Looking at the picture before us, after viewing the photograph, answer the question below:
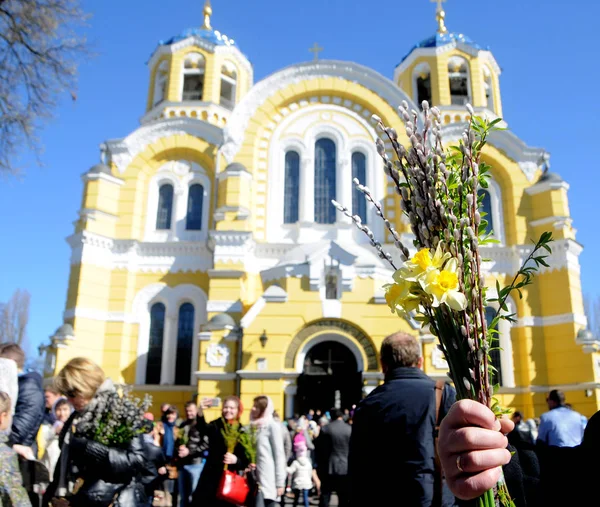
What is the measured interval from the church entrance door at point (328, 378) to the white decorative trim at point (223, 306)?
9.24ft

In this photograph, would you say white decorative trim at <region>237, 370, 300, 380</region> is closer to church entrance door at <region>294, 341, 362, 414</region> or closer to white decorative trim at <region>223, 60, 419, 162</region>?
church entrance door at <region>294, 341, 362, 414</region>

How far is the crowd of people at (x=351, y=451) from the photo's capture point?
5.44 feet

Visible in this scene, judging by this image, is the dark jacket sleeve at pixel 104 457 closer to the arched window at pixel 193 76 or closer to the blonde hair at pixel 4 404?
the blonde hair at pixel 4 404

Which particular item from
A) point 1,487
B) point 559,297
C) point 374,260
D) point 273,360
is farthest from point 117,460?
point 559,297

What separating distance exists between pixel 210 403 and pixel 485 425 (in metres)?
5.46

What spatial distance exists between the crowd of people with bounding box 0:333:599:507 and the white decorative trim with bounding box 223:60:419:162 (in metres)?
14.1

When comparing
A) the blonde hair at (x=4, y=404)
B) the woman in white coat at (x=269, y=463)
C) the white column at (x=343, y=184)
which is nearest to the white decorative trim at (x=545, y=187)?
the white column at (x=343, y=184)

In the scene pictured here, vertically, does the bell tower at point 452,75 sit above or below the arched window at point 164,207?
above

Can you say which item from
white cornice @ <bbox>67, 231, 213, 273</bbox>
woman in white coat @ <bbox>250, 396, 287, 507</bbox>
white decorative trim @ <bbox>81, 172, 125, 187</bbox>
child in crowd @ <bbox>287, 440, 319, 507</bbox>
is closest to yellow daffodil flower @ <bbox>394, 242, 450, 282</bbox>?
woman in white coat @ <bbox>250, 396, 287, 507</bbox>

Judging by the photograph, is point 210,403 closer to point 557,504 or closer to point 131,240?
point 557,504

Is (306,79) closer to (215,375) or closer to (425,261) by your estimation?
(215,375)

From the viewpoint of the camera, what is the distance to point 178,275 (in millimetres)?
18094

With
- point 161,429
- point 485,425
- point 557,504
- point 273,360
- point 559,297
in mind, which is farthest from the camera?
point 559,297

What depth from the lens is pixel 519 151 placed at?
19578 millimetres
